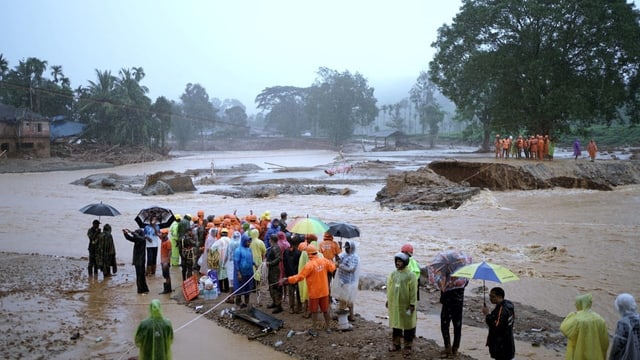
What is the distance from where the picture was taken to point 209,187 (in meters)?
33.8

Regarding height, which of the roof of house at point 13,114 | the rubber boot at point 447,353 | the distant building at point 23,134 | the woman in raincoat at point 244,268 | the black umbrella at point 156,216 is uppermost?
the roof of house at point 13,114

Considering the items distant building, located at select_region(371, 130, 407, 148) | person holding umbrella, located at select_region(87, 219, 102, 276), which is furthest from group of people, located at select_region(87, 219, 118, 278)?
distant building, located at select_region(371, 130, 407, 148)

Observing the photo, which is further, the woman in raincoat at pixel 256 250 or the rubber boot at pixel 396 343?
the woman in raincoat at pixel 256 250

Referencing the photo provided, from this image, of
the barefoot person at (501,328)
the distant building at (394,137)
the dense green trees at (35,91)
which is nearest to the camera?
the barefoot person at (501,328)

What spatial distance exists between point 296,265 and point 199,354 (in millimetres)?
2094

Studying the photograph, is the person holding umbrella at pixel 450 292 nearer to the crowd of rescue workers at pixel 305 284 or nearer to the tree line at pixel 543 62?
the crowd of rescue workers at pixel 305 284

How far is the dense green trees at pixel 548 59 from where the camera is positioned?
100 feet

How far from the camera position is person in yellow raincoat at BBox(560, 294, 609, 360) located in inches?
205

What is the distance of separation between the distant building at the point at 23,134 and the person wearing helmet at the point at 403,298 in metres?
53.8

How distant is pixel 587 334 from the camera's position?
5.21 m

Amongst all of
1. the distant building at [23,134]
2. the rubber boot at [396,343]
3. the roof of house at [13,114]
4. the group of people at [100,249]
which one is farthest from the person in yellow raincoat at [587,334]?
the roof of house at [13,114]

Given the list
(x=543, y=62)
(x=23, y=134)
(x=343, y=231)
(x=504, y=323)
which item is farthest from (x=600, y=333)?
(x=23, y=134)

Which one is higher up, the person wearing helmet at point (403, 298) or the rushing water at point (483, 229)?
the person wearing helmet at point (403, 298)

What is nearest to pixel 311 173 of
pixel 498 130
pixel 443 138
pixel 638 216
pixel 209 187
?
pixel 209 187
